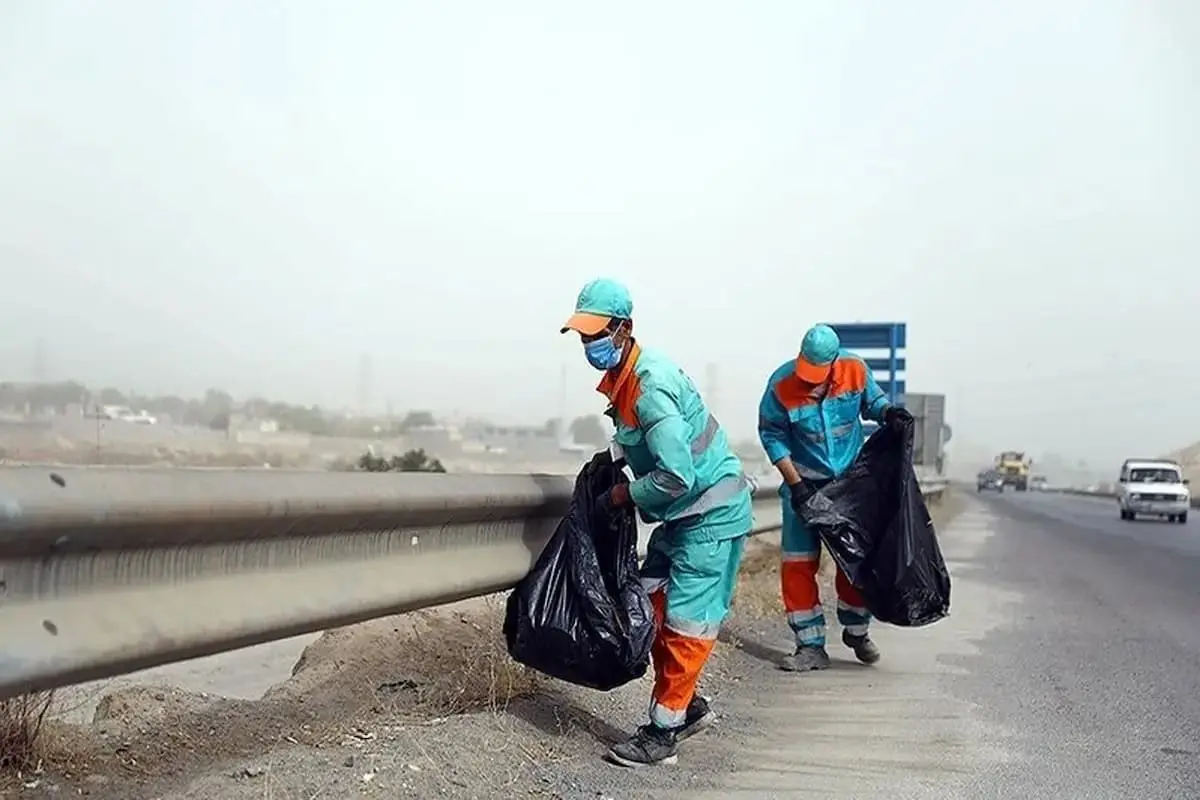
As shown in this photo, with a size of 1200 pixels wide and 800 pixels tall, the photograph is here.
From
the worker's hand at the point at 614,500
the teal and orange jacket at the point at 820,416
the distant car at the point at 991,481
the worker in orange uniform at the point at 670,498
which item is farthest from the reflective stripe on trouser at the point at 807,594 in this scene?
the distant car at the point at 991,481

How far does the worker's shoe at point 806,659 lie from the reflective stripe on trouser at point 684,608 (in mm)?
2060

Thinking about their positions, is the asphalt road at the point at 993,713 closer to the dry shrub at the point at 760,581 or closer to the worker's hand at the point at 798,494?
the dry shrub at the point at 760,581

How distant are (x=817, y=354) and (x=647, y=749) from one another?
111 inches

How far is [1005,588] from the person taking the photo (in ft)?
38.9

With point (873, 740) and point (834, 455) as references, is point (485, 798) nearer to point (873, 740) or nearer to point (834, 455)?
point (873, 740)

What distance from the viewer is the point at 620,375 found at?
15.9ft

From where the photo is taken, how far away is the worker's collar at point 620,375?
4820 mm

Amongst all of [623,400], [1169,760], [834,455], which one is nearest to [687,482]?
[623,400]

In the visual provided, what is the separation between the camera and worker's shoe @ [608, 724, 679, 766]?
4762 millimetres

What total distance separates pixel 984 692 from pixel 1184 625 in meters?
3.70

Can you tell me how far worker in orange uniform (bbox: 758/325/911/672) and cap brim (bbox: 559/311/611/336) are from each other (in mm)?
2530

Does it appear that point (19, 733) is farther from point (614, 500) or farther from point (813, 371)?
point (813, 371)

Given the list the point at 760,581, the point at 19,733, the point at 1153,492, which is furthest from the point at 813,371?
the point at 1153,492

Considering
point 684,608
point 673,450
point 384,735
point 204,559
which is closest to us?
point 204,559
